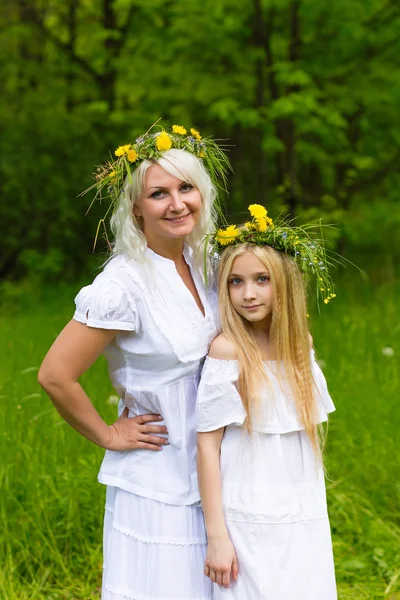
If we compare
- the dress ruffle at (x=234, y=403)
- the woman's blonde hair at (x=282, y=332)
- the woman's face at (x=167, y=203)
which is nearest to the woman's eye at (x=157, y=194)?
the woman's face at (x=167, y=203)

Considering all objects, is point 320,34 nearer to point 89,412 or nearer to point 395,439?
point 395,439

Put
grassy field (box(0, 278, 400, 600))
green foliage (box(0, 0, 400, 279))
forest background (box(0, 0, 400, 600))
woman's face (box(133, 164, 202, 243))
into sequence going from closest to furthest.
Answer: woman's face (box(133, 164, 202, 243)) < grassy field (box(0, 278, 400, 600)) < forest background (box(0, 0, 400, 600)) < green foliage (box(0, 0, 400, 279))

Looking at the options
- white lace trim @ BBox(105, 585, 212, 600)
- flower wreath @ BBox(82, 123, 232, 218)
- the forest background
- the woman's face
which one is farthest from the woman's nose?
the forest background

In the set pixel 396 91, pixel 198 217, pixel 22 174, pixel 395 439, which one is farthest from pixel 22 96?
pixel 198 217

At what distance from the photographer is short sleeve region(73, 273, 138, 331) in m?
2.15

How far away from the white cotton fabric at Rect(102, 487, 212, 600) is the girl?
0.09 m

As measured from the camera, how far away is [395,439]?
163 inches

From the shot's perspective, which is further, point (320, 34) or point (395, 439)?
point (320, 34)

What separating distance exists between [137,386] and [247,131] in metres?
7.46

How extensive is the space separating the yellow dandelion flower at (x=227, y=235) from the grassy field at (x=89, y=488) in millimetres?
1410

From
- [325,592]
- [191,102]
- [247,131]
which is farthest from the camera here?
[247,131]

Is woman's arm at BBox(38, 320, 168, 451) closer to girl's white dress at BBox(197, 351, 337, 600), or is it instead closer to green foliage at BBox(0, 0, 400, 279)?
girl's white dress at BBox(197, 351, 337, 600)

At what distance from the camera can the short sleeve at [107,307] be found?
215cm

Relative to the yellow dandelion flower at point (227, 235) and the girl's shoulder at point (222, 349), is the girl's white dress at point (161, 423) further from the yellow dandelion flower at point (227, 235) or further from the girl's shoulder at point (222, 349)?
the yellow dandelion flower at point (227, 235)
